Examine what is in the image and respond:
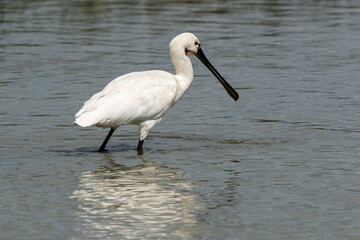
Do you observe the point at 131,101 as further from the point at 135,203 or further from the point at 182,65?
the point at 135,203

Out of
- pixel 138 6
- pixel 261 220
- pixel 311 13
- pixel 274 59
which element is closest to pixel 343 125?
pixel 261 220

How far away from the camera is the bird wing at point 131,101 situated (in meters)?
11.1

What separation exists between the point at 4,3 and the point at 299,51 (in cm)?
1321

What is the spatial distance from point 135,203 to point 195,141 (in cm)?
330

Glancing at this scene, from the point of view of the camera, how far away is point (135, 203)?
8.79 m

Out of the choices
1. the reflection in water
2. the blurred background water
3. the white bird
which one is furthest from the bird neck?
the reflection in water


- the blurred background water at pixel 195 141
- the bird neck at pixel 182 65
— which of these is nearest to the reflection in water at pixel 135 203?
the blurred background water at pixel 195 141

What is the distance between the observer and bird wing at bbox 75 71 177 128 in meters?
11.1

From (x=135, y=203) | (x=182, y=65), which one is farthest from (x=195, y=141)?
(x=135, y=203)

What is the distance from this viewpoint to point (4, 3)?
2978 centimetres

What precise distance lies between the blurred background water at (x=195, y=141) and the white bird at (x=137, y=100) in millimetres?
421

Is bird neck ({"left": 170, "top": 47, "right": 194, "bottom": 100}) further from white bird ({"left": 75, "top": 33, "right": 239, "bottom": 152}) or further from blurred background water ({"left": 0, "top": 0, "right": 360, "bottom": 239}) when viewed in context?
blurred background water ({"left": 0, "top": 0, "right": 360, "bottom": 239})

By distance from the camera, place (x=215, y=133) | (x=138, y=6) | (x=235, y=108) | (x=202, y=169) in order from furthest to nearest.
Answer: (x=138, y=6), (x=235, y=108), (x=215, y=133), (x=202, y=169)

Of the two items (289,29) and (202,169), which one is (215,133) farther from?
(289,29)
